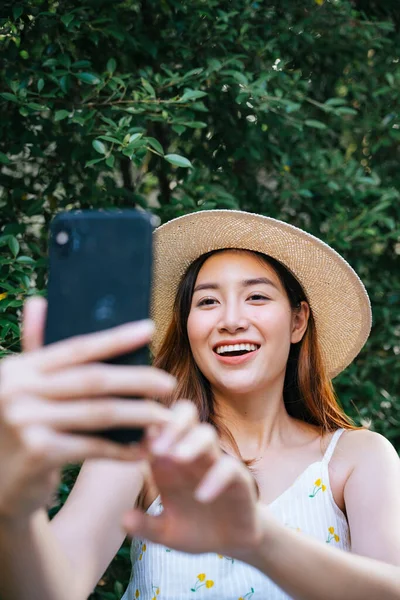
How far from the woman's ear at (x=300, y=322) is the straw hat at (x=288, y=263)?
0.02m

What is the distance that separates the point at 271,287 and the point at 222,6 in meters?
1.19

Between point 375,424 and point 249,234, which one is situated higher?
point 249,234

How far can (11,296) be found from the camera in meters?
2.23

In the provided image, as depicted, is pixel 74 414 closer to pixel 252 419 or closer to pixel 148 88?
pixel 252 419

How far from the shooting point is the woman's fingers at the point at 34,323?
1.05 meters

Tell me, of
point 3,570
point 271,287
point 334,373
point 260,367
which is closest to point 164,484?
point 3,570

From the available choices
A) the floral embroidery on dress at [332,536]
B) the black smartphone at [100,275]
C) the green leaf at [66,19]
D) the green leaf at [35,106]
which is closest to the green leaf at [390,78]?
the green leaf at [66,19]

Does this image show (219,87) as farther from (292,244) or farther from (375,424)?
(375,424)


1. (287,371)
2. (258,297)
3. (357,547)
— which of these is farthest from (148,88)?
(357,547)

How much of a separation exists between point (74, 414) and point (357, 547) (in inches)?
49.0

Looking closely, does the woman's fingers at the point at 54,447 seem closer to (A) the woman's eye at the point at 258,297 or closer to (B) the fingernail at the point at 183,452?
(B) the fingernail at the point at 183,452

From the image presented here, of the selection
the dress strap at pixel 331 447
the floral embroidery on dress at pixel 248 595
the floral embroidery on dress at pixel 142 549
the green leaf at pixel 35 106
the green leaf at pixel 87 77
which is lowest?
the floral embroidery on dress at pixel 142 549

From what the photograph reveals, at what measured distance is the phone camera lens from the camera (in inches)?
42.0

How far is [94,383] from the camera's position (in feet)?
3.04
